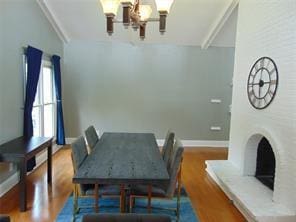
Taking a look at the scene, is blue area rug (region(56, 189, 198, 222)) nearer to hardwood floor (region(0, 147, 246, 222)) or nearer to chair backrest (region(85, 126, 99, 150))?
hardwood floor (region(0, 147, 246, 222))

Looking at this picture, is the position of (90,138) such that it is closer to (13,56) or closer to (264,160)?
(13,56)

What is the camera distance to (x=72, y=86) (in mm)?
5977

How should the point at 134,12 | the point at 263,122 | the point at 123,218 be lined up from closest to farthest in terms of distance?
the point at 123,218
the point at 134,12
the point at 263,122

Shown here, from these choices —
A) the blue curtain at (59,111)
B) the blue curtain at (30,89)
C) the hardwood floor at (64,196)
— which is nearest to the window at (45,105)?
the blue curtain at (59,111)

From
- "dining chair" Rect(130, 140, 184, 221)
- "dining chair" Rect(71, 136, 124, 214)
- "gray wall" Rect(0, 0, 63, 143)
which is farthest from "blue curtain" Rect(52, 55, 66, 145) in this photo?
"dining chair" Rect(130, 140, 184, 221)

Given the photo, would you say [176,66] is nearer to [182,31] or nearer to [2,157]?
[182,31]

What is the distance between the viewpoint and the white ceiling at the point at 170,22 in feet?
15.1

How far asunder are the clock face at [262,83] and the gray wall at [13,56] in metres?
3.22

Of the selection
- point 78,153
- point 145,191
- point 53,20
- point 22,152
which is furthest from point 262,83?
point 53,20

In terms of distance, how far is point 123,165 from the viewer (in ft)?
8.46

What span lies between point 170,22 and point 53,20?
7.00 ft

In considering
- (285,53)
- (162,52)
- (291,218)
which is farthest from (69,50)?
(291,218)

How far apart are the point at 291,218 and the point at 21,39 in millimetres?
3947

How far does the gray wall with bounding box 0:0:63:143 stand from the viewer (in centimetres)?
341
